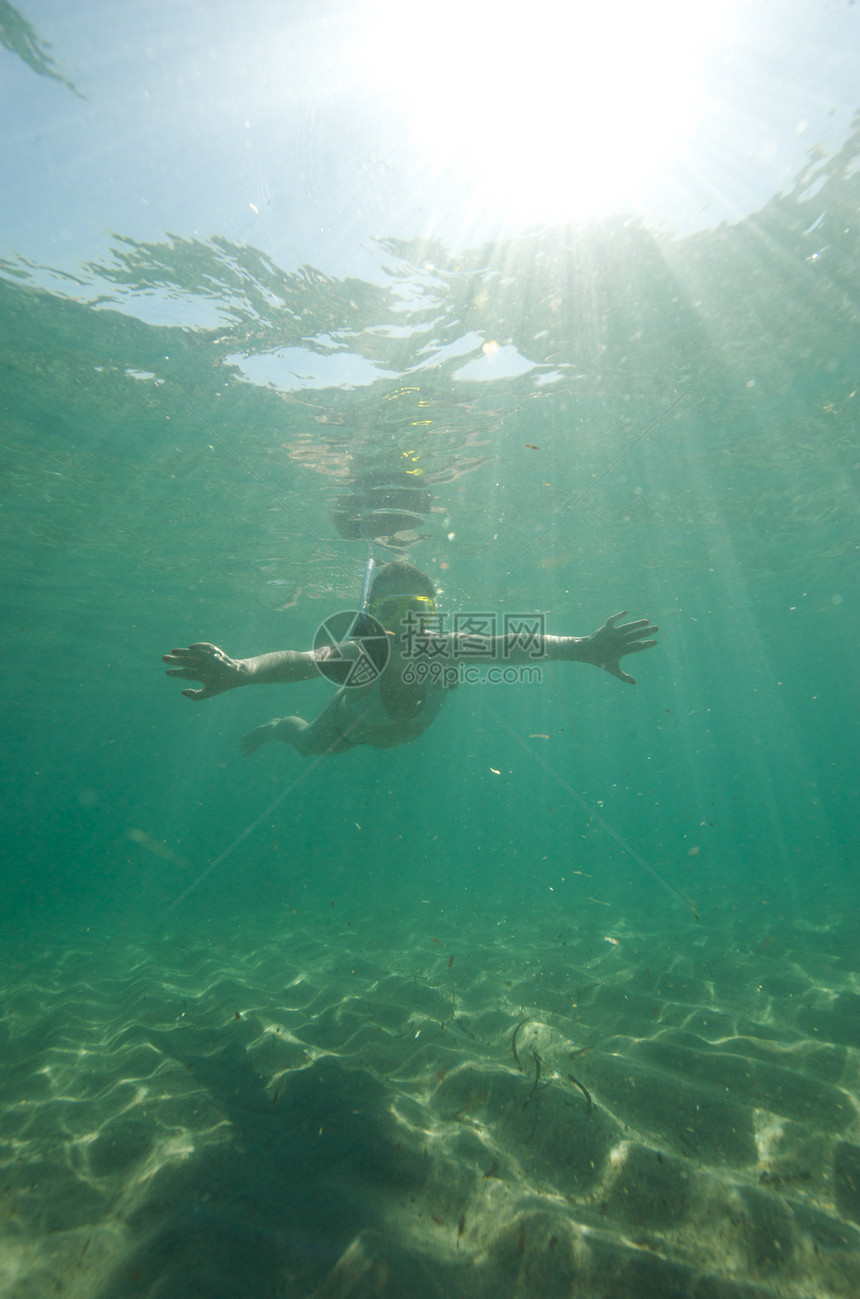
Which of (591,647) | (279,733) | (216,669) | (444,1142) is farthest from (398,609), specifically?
(444,1142)

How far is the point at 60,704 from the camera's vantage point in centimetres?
4969

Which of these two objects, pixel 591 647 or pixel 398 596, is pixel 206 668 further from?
pixel 591 647

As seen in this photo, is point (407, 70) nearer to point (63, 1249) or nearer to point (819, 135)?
point (819, 135)

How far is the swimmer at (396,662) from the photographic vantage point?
14.2 ft

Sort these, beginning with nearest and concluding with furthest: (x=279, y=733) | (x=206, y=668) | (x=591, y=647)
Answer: (x=206, y=668) < (x=591, y=647) < (x=279, y=733)

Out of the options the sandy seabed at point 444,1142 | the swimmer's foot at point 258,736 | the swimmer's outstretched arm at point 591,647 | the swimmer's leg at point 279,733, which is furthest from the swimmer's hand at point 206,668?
the swimmer's foot at point 258,736

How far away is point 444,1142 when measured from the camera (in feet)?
11.9

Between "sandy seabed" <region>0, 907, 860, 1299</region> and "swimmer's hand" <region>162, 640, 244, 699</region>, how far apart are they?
331cm

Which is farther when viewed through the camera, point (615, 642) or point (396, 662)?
point (396, 662)

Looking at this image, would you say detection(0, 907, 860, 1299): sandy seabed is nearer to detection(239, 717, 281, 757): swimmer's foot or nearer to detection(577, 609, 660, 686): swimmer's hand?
detection(577, 609, 660, 686): swimmer's hand

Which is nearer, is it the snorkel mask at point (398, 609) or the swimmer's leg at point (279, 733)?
the snorkel mask at point (398, 609)

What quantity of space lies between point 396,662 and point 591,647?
2.56m

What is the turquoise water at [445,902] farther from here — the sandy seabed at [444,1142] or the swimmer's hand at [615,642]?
the swimmer's hand at [615,642]

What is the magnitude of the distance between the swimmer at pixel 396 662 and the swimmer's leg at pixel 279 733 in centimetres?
4
